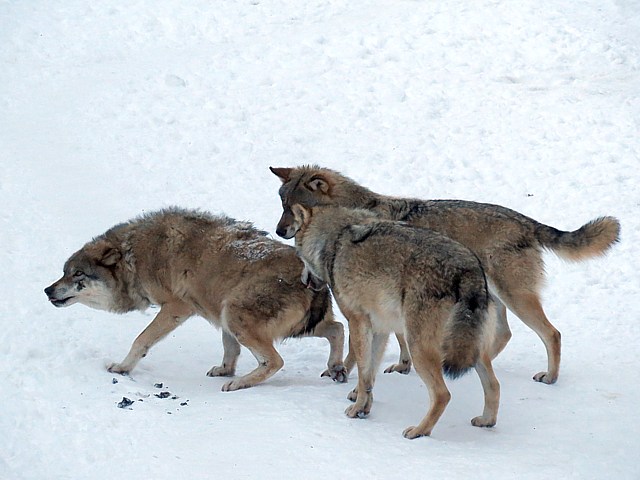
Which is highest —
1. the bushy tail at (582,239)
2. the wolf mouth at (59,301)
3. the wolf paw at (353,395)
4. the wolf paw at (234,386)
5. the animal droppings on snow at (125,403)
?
the bushy tail at (582,239)

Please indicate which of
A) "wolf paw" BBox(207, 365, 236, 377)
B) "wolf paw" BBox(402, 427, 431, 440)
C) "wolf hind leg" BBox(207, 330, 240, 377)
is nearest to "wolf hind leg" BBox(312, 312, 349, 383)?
"wolf hind leg" BBox(207, 330, 240, 377)

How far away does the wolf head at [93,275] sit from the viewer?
354 inches

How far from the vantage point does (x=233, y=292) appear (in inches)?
332

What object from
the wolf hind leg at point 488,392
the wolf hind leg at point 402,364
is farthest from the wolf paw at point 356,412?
the wolf hind leg at point 402,364

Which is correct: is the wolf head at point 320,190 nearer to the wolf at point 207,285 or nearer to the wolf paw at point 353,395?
the wolf at point 207,285

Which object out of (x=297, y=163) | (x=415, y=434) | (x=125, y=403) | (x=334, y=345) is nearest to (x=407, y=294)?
(x=415, y=434)

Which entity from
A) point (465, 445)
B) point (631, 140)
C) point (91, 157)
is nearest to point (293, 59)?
point (91, 157)

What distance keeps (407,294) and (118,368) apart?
3.05 metres

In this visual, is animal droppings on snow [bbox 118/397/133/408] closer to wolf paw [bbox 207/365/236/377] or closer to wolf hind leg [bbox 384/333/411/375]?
wolf paw [bbox 207/365/236/377]

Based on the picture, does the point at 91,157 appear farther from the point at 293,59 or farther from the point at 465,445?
the point at 465,445

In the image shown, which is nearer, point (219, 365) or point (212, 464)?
point (212, 464)

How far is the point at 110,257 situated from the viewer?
905 cm

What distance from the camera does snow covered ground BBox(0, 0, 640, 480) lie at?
6555 millimetres

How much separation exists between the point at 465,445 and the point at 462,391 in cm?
142
